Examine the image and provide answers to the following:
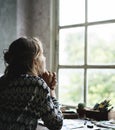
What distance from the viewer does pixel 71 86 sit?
313 cm

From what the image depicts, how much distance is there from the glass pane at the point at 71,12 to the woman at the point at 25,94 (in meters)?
1.43

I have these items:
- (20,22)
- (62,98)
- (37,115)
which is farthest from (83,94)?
(37,115)

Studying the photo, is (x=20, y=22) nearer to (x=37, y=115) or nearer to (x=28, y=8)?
(x=28, y=8)

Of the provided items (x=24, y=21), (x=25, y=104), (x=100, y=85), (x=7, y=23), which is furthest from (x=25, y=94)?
(x=24, y=21)

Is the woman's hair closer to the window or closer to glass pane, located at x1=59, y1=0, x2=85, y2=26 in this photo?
the window

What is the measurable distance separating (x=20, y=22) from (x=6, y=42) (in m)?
0.32

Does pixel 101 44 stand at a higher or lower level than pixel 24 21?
lower

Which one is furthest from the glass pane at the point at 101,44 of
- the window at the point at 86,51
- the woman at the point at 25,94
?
the woman at the point at 25,94

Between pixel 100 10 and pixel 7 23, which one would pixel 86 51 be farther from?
pixel 7 23

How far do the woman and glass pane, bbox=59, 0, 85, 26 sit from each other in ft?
4.69

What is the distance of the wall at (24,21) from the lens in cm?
312

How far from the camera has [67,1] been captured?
316 centimetres

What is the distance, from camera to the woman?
1.58 meters

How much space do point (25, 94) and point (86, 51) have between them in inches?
56.8
